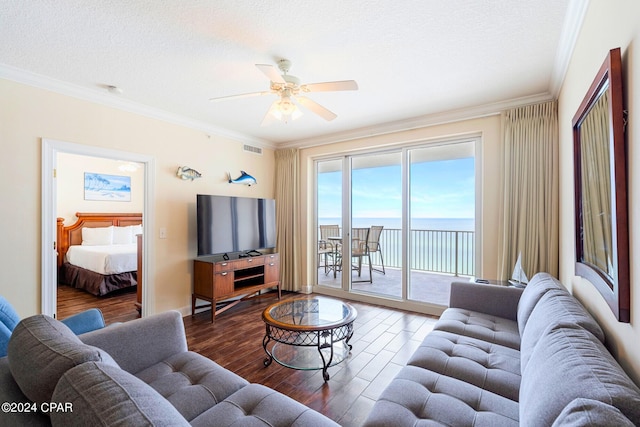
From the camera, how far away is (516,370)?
4.95 ft

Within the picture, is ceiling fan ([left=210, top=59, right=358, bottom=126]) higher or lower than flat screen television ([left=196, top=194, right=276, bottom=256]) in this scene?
higher

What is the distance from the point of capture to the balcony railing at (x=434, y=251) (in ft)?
15.7

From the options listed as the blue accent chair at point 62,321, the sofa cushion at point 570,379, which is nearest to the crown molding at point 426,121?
the sofa cushion at point 570,379

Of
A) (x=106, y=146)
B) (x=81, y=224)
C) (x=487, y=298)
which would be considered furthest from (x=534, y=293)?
(x=81, y=224)

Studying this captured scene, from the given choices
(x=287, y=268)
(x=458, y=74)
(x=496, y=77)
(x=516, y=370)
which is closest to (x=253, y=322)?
(x=287, y=268)

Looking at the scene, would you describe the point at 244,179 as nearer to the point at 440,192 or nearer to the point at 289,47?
the point at 289,47

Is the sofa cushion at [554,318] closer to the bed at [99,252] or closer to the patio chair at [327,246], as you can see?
the patio chair at [327,246]

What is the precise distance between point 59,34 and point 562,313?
3480 millimetres

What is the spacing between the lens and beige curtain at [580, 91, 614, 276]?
3.88 ft

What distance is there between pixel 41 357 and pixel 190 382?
29.3 inches

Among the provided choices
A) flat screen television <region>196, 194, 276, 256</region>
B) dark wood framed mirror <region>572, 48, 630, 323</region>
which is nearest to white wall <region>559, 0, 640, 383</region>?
dark wood framed mirror <region>572, 48, 630, 323</region>

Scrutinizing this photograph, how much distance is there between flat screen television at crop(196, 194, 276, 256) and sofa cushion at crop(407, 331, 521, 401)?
9.27 ft

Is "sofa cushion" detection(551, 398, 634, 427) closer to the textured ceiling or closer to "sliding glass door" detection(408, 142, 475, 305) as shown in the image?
the textured ceiling

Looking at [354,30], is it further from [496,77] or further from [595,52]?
[496,77]
